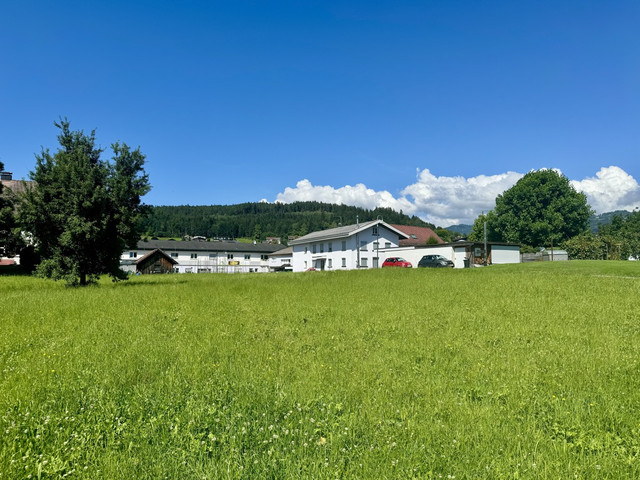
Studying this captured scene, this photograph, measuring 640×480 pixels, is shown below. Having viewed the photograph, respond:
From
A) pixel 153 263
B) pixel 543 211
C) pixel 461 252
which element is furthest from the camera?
pixel 543 211

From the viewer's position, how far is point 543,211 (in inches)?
3155

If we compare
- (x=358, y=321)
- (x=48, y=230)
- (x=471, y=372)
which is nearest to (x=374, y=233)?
(x=48, y=230)

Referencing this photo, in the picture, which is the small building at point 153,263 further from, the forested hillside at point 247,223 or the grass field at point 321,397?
the forested hillside at point 247,223

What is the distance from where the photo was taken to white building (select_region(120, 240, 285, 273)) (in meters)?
86.9

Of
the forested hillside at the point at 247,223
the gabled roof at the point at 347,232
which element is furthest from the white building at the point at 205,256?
the forested hillside at the point at 247,223

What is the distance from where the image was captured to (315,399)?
523 centimetres

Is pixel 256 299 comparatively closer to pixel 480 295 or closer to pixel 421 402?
pixel 480 295

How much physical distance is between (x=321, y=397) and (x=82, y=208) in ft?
71.0

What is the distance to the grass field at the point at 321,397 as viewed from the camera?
3.89m

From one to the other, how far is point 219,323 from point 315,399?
548 cm

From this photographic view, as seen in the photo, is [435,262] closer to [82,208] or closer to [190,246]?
[82,208]

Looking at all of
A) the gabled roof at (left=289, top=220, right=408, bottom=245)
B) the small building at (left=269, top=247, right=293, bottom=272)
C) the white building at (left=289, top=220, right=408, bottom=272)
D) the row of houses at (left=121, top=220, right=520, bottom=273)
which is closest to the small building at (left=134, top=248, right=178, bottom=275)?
the row of houses at (left=121, top=220, right=520, bottom=273)

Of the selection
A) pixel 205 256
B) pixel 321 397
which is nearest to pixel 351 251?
pixel 205 256

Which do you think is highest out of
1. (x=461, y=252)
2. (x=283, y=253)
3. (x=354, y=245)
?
(x=354, y=245)
